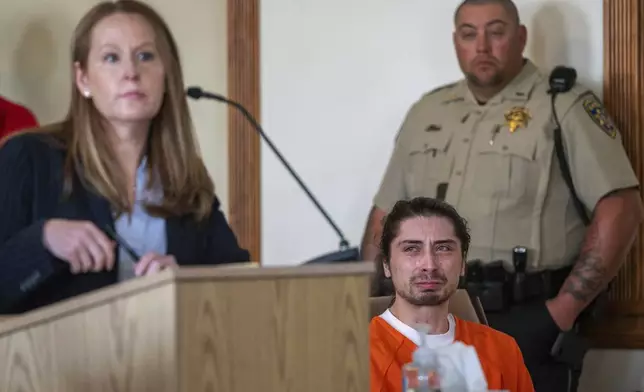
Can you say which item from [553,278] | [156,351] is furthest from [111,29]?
[553,278]

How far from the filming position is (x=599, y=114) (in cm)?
345

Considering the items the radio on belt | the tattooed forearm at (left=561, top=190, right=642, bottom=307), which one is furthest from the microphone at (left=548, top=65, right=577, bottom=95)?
the radio on belt

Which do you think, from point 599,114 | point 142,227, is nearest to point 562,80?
point 599,114

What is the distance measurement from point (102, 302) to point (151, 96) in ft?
2.56

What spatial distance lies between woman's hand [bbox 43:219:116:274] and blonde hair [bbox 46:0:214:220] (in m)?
0.21

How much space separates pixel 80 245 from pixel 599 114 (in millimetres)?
2208

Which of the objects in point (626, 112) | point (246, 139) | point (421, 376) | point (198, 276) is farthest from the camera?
point (246, 139)

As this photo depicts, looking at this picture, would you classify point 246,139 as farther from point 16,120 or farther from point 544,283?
point 544,283

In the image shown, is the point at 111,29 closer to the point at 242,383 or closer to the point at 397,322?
the point at 397,322

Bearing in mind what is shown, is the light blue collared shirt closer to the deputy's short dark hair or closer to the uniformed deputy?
the uniformed deputy

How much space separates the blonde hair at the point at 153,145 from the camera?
1.92m

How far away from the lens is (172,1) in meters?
4.19

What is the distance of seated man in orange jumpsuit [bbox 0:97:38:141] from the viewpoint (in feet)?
11.7

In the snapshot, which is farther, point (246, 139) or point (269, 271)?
point (246, 139)
